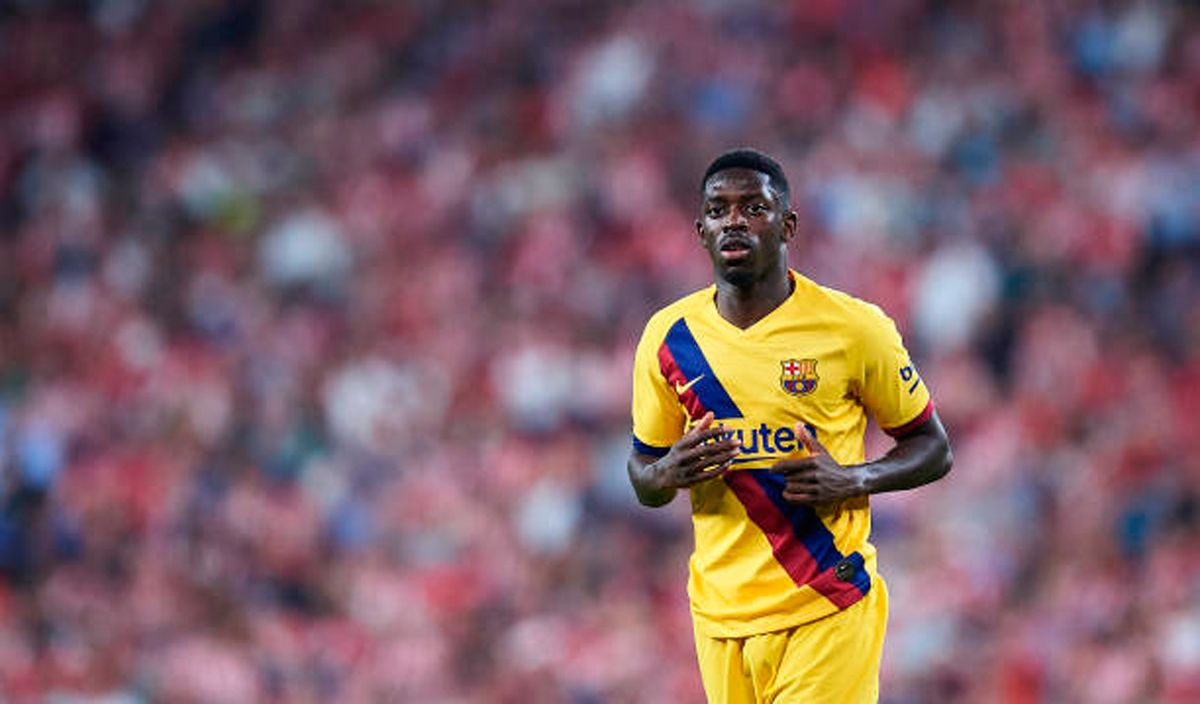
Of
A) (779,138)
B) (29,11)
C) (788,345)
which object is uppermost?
(29,11)

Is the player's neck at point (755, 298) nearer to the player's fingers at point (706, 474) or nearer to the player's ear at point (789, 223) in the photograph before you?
the player's ear at point (789, 223)

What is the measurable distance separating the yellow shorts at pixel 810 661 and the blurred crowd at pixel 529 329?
428 cm

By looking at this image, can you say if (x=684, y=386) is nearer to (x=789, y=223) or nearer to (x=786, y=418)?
(x=786, y=418)

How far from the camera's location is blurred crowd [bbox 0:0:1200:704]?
9930 mm

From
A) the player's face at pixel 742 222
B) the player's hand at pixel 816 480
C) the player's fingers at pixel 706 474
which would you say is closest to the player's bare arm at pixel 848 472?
the player's hand at pixel 816 480

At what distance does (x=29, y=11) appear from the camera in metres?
16.0

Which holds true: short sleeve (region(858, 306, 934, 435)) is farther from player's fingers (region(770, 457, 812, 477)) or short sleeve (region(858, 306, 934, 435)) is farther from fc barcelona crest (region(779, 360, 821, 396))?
player's fingers (region(770, 457, 812, 477))

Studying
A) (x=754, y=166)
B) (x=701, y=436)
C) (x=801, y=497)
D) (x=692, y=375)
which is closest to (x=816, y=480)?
(x=801, y=497)

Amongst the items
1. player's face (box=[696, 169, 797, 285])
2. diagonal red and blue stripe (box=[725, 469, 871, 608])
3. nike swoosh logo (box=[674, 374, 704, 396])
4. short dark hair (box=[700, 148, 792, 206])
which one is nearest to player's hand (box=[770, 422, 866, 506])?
diagonal red and blue stripe (box=[725, 469, 871, 608])

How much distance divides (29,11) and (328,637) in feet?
23.4

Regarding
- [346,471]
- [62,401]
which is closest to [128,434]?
[62,401]

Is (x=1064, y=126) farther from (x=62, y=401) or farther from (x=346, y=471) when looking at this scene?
(x=62, y=401)

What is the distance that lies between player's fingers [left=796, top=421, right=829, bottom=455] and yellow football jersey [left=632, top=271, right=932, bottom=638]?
1.3 inches

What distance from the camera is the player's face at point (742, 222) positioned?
497 cm
